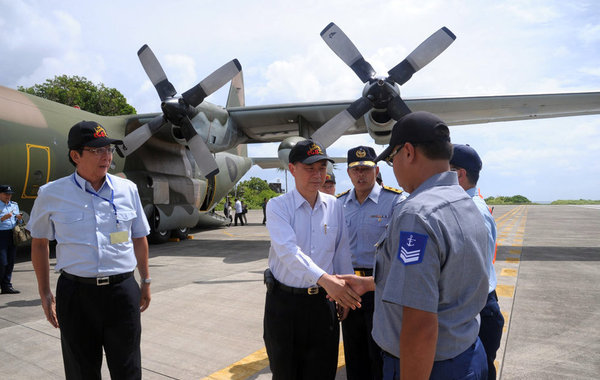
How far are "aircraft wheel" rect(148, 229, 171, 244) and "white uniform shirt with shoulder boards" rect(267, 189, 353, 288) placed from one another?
10.6 metres

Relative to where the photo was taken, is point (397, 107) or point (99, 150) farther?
point (397, 107)

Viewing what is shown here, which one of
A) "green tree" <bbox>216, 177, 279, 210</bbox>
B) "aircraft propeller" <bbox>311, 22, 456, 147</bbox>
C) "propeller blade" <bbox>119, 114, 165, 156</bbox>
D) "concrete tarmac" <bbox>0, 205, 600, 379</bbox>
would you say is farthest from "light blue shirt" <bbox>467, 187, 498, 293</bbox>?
"green tree" <bbox>216, 177, 279, 210</bbox>

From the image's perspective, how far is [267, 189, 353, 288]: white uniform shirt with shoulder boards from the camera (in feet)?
7.36

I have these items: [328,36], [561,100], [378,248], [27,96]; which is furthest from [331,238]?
[561,100]

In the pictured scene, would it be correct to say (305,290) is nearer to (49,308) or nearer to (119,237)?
(119,237)

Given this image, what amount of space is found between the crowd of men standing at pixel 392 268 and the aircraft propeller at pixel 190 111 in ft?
24.9

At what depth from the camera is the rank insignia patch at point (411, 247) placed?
1.28m

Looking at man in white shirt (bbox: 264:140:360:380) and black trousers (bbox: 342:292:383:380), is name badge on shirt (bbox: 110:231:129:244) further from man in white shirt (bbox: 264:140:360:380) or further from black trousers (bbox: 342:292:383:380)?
black trousers (bbox: 342:292:383:380)

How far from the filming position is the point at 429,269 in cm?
128

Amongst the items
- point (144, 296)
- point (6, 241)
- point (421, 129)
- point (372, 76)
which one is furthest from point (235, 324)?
point (372, 76)

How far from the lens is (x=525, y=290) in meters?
5.78

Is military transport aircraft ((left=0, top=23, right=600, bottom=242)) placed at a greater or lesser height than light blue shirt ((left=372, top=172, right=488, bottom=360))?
greater

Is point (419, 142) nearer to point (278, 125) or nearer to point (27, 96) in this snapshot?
point (27, 96)

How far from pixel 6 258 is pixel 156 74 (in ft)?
20.8
